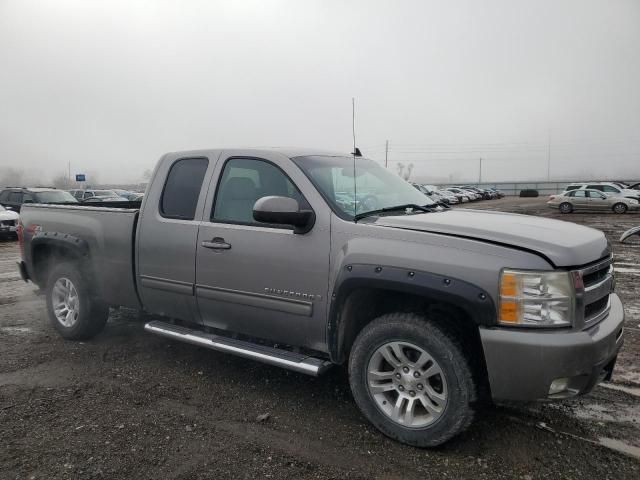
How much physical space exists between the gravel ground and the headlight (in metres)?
0.70

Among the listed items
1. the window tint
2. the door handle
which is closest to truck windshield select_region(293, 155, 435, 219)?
the door handle

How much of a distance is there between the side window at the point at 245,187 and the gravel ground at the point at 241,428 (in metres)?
1.38

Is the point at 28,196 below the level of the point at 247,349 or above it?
above

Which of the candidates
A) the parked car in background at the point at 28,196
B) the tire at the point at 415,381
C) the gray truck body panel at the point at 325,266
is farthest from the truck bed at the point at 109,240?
the parked car in background at the point at 28,196

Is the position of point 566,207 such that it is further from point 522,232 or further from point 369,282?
point 369,282

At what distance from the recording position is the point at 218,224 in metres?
4.04

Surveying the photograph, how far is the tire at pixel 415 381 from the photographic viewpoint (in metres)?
3.02

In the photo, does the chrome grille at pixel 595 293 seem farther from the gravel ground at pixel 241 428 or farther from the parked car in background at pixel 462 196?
the parked car in background at pixel 462 196

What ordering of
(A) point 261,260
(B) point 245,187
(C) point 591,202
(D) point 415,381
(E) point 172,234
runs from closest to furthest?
(D) point 415,381 → (A) point 261,260 → (B) point 245,187 → (E) point 172,234 → (C) point 591,202

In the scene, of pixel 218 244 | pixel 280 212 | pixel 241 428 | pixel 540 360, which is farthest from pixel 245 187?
pixel 540 360

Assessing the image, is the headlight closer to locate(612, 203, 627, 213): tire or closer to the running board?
the running board

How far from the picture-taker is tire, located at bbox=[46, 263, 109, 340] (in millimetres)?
5121

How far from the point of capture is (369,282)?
3.23 metres

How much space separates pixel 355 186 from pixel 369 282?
977mm
